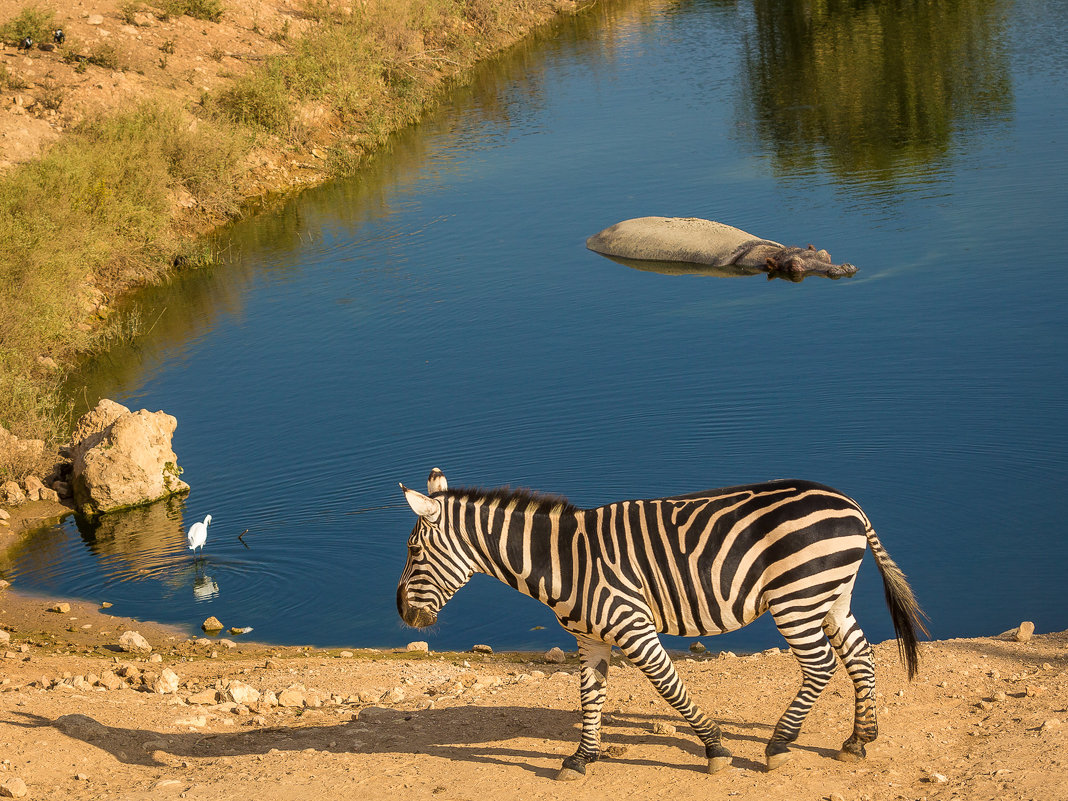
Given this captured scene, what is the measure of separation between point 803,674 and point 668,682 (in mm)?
853

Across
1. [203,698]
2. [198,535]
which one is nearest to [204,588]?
[198,535]

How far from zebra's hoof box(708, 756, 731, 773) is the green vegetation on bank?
12.6m

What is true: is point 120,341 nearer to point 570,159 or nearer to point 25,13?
point 570,159

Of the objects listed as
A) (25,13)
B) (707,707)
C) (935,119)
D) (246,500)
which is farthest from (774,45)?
(707,707)

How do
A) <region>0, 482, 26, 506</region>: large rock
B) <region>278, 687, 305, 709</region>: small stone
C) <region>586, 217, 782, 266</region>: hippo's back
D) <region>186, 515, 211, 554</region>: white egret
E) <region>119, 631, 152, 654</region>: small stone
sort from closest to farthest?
1. <region>278, 687, 305, 709</region>: small stone
2. <region>119, 631, 152, 654</region>: small stone
3. <region>186, 515, 211, 554</region>: white egret
4. <region>0, 482, 26, 506</region>: large rock
5. <region>586, 217, 782, 266</region>: hippo's back

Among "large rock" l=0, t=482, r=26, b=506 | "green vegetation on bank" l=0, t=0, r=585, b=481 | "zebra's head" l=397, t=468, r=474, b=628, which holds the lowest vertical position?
"large rock" l=0, t=482, r=26, b=506

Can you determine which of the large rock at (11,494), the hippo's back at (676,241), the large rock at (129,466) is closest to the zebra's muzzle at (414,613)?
the large rock at (129,466)

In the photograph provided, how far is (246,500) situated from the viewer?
16.0m

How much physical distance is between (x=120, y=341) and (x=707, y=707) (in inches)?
702

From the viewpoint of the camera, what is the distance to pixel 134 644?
12344 millimetres

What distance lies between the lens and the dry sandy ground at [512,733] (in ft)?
24.9

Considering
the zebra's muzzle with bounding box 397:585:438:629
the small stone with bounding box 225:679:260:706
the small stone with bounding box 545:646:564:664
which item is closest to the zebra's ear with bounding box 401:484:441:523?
the zebra's muzzle with bounding box 397:585:438:629

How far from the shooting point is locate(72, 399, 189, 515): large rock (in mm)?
16328

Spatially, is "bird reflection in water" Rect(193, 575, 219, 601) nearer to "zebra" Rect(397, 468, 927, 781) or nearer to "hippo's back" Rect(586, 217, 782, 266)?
"zebra" Rect(397, 468, 927, 781)
